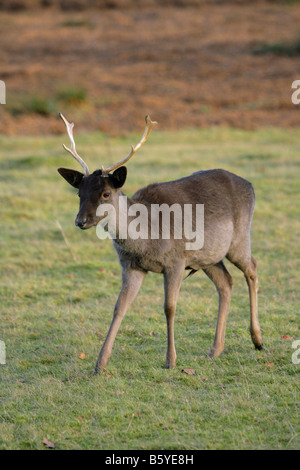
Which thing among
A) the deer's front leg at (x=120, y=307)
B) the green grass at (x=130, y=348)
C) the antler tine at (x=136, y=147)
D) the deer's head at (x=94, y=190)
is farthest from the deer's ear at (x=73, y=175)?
the green grass at (x=130, y=348)

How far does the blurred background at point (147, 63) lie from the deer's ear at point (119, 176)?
16896mm

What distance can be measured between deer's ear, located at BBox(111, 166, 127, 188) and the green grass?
180cm

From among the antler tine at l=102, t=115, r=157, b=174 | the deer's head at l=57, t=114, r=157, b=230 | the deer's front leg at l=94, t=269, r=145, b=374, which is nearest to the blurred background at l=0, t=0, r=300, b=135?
the antler tine at l=102, t=115, r=157, b=174

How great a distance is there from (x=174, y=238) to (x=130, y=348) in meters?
1.36

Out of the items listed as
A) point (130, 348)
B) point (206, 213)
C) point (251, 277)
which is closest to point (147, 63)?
point (251, 277)

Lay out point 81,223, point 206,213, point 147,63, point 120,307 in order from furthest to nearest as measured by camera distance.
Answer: point 147,63 < point 206,213 < point 120,307 < point 81,223

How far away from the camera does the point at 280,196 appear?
14.7 meters

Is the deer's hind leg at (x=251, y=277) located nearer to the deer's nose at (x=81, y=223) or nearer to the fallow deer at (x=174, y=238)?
the fallow deer at (x=174, y=238)

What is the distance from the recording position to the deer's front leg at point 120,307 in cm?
697

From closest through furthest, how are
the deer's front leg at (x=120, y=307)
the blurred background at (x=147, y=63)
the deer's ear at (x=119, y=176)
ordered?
the deer's ear at (x=119, y=176), the deer's front leg at (x=120, y=307), the blurred background at (x=147, y=63)

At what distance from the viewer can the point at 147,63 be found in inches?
1358

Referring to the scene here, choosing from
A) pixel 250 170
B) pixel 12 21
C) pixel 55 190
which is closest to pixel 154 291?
pixel 55 190

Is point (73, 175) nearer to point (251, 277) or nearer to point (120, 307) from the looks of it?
point (120, 307)
